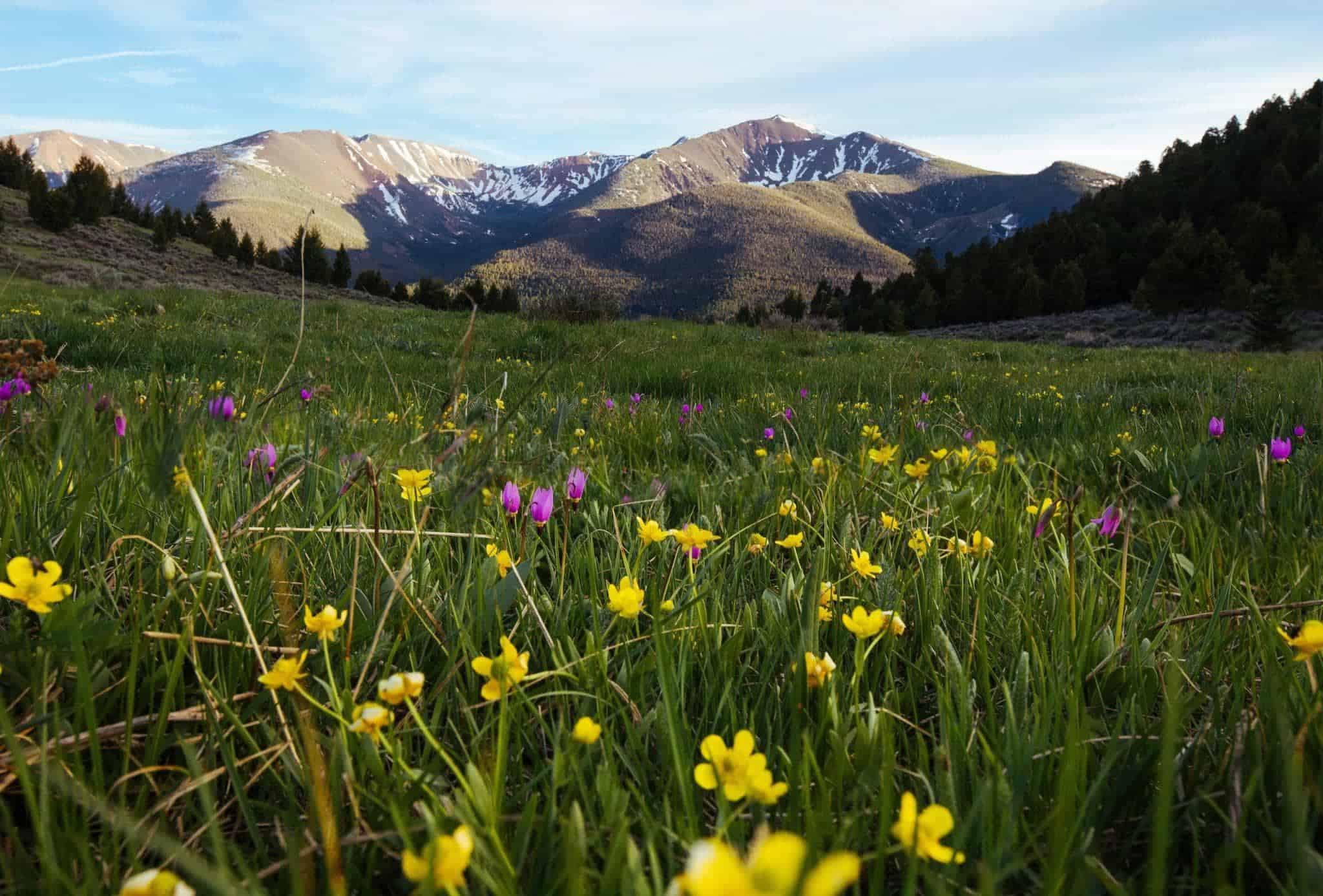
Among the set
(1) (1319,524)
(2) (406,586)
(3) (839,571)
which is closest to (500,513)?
(2) (406,586)

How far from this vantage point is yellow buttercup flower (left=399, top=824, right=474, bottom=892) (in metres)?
0.49

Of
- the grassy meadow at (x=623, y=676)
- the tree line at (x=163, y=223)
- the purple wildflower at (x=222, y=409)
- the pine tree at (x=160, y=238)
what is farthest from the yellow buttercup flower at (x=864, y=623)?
the pine tree at (x=160, y=238)

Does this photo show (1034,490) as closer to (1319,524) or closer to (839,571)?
(1319,524)

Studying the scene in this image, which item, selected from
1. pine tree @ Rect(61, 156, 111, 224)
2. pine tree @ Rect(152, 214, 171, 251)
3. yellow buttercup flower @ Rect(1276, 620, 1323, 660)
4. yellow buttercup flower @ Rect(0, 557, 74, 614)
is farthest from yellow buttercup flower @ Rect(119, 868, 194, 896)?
pine tree @ Rect(61, 156, 111, 224)

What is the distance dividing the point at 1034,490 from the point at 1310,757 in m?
1.55

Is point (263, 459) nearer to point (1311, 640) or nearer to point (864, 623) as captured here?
point (864, 623)

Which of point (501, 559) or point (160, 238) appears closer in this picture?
point (501, 559)

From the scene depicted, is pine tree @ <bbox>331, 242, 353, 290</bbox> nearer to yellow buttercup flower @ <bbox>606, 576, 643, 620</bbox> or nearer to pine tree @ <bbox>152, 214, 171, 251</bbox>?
pine tree @ <bbox>152, 214, 171, 251</bbox>

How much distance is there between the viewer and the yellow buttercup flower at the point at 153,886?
49 centimetres

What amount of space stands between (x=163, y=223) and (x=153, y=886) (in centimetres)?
6465

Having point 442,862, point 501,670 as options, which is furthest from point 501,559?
point 442,862

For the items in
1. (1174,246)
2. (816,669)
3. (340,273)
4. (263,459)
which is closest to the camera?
(816,669)

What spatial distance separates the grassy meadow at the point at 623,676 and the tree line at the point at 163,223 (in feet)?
103

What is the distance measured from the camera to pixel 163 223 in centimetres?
5228
